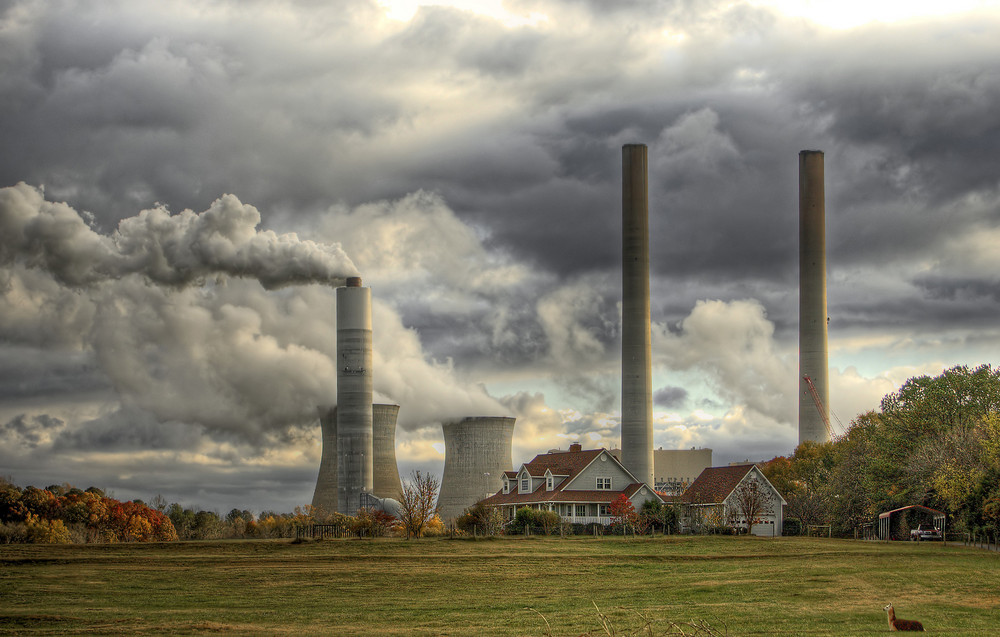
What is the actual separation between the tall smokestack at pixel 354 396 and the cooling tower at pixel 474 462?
6.35 m

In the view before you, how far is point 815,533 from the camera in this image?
63438mm

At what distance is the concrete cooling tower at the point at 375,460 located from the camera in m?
81.3

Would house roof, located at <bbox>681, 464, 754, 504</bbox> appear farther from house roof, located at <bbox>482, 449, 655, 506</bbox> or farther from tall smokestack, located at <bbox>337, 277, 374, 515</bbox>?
tall smokestack, located at <bbox>337, 277, 374, 515</bbox>

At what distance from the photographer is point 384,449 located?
8288 cm

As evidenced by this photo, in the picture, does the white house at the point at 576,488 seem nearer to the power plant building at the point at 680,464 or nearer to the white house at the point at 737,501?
the white house at the point at 737,501

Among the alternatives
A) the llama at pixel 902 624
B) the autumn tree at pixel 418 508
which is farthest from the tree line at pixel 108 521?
the llama at pixel 902 624

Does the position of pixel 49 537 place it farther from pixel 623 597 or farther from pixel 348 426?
pixel 623 597

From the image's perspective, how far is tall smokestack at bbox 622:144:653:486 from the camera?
8000 centimetres

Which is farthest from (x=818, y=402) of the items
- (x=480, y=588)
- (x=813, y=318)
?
(x=480, y=588)

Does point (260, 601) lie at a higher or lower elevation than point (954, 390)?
lower

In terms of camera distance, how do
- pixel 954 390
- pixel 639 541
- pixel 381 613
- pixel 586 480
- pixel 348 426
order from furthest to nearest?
pixel 348 426, pixel 586 480, pixel 954 390, pixel 639 541, pixel 381 613

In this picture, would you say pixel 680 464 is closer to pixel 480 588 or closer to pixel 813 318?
pixel 813 318

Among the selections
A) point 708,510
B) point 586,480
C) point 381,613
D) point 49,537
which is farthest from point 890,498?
point 49,537

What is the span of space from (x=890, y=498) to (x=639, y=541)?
14.2 metres
